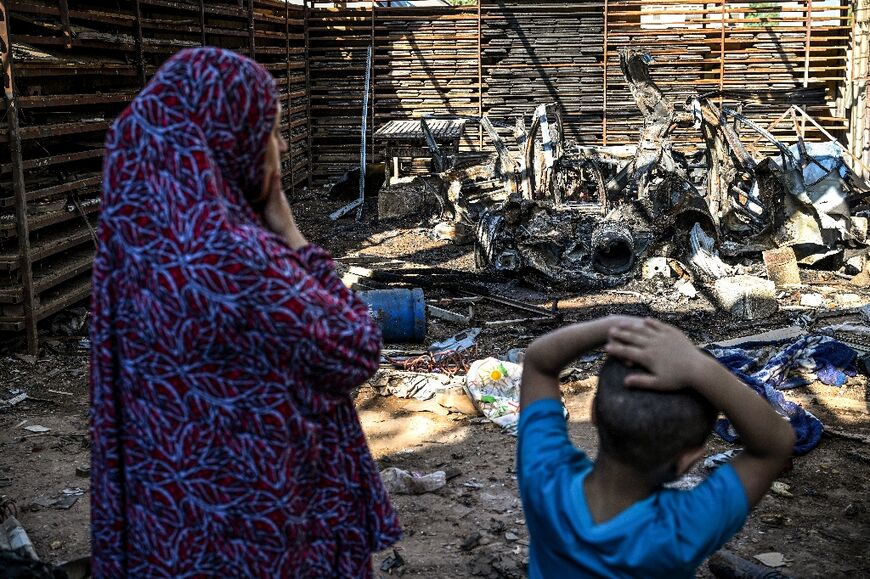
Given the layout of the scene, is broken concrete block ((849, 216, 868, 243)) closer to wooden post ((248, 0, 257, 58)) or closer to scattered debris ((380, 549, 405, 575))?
scattered debris ((380, 549, 405, 575))

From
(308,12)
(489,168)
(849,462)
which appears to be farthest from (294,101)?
(849,462)

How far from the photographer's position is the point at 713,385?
5.28 ft

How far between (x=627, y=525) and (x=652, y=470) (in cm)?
11

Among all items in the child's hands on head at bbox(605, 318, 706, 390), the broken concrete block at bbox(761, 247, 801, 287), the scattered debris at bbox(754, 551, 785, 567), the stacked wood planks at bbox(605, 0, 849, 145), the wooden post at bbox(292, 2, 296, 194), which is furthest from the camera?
the stacked wood planks at bbox(605, 0, 849, 145)

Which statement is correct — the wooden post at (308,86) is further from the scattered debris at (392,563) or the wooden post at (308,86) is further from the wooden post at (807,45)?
the scattered debris at (392,563)

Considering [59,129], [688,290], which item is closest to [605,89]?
[688,290]

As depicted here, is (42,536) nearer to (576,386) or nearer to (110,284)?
(110,284)

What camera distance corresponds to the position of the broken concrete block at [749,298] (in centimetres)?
856

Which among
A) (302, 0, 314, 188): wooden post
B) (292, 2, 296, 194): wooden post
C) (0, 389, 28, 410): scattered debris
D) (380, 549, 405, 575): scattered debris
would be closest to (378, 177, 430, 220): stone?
(292, 2, 296, 194): wooden post

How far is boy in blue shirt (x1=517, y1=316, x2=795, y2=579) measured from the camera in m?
1.62

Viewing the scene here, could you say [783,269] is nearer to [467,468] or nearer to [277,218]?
[467,468]

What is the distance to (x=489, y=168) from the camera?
41.5 ft

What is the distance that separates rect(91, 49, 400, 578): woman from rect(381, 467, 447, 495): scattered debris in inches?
121

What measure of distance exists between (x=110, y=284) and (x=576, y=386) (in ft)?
17.3
